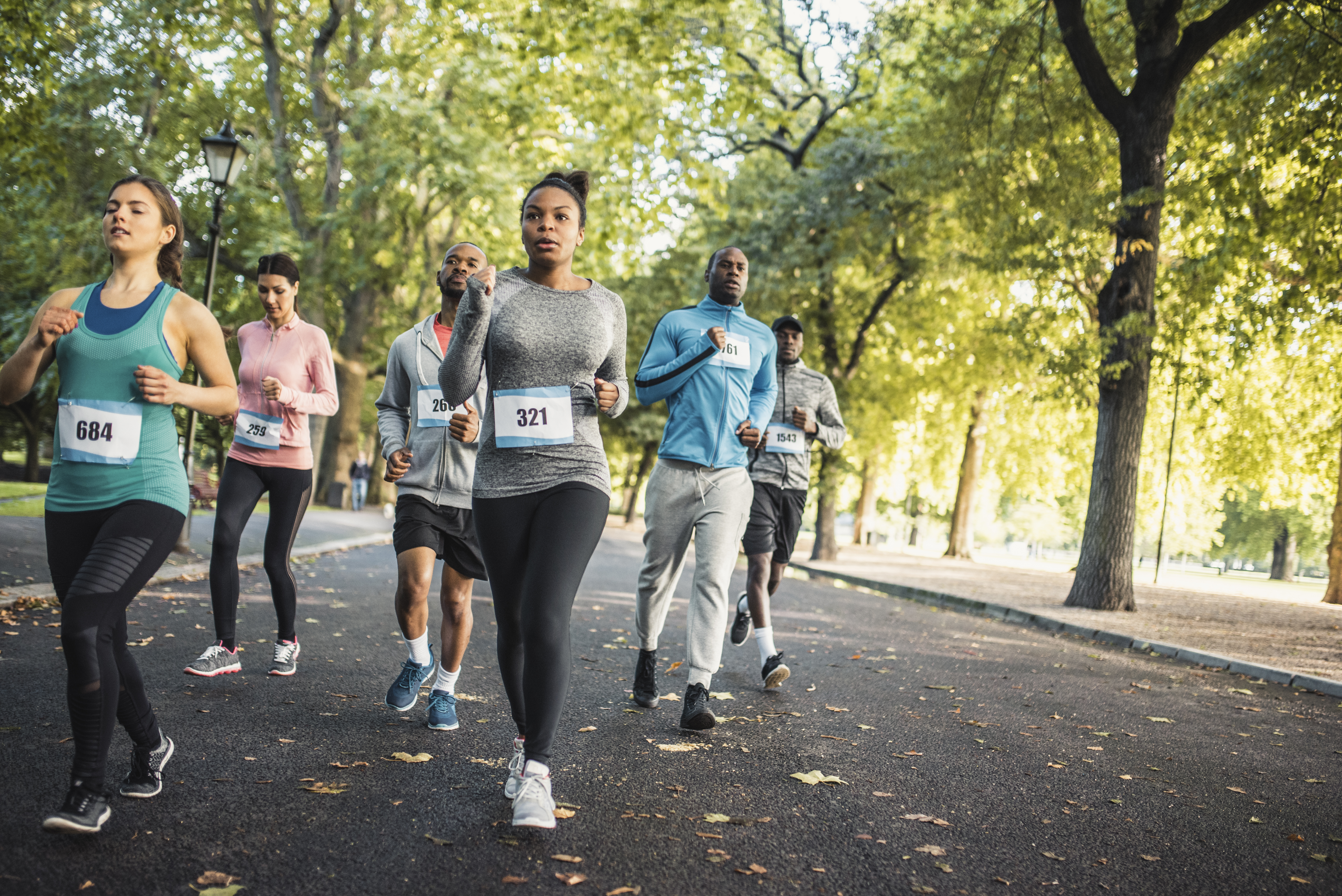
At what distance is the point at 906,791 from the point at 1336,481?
86.7 ft

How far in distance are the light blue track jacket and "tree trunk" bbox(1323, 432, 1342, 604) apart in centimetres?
2065

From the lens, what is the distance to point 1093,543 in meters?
14.7

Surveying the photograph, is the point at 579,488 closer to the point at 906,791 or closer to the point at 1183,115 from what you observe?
the point at 906,791

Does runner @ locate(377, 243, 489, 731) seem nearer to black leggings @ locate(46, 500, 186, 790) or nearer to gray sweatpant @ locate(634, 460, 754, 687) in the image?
gray sweatpant @ locate(634, 460, 754, 687)

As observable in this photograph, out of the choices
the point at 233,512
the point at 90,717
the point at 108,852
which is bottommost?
the point at 108,852

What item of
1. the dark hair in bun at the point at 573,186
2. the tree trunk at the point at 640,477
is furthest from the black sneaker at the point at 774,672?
the tree trunk at the point at 640,477

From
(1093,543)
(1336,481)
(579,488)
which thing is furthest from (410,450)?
(1336,481)

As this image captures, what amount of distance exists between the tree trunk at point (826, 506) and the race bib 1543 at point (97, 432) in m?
20.1

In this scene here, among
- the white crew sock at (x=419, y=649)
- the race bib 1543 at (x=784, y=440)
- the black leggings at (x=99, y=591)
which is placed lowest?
the white crew sock at (x=419, y=649)

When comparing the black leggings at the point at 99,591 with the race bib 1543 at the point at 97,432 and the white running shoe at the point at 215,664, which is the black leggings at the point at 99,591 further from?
the white running shoe at the point at 215,664

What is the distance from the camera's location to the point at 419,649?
5203 millimetres

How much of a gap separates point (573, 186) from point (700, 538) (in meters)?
2.10

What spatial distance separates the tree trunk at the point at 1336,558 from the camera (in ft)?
70.6

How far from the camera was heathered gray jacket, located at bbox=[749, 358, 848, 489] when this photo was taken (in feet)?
23.5
